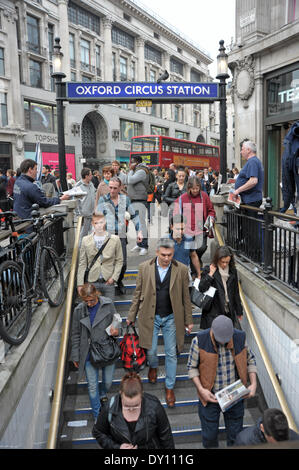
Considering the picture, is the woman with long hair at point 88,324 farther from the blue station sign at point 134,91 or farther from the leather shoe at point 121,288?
the blue station sign at point 134,91

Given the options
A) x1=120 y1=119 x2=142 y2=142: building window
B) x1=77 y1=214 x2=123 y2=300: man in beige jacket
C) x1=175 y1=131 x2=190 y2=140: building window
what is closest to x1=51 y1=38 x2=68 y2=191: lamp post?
x1=77 y1=214 x2=123 y2=300: man in beige jacket

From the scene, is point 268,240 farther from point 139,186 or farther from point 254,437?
point 139,186

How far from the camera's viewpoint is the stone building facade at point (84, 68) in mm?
28188

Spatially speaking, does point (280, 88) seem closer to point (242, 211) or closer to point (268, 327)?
point (242, 211)

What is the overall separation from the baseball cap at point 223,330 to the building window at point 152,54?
51.4m

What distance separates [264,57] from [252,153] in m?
6.87

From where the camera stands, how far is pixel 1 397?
9.46 feet

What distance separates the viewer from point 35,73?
31891 mm

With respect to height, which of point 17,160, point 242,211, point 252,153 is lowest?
point 242,211

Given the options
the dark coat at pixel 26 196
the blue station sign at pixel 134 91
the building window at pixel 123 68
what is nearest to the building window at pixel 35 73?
the building window at pixel 123 68

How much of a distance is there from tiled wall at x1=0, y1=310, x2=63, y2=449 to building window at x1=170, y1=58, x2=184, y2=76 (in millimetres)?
56136

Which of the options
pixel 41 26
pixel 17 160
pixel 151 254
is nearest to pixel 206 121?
pixel 41 26

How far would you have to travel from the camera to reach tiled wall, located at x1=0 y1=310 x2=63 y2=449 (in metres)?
3.31

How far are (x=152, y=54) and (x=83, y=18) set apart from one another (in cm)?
1447
